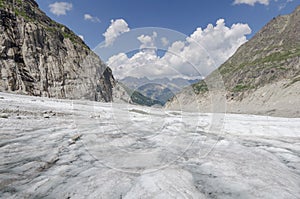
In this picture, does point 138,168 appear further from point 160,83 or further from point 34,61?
point 34,61

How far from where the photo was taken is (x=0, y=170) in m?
3.87

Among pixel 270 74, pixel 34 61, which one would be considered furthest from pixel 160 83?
pixel 270 74

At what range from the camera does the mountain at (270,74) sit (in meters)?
80.6

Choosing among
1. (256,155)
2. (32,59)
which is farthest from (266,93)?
(256,155)

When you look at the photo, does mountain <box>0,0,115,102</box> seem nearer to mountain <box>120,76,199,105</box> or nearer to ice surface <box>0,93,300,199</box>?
mountain <box>120,76,199,105</box>

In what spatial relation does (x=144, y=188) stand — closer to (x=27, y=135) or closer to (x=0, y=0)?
(x=27, y=135)

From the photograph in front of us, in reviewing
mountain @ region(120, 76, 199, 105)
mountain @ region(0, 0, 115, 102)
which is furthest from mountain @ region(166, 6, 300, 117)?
mountain @ region(120, 76, 199, 105)

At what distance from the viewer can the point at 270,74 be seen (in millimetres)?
108875

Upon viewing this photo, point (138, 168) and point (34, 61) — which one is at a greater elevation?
point (34, 61)

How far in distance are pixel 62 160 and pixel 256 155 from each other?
202 inches

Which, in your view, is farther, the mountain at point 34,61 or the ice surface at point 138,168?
the mountain at point 34,61

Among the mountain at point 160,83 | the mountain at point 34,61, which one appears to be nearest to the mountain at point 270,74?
the mountain at point 34,61

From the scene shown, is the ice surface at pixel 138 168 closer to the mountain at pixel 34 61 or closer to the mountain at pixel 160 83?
the mountain at pixel 160 83

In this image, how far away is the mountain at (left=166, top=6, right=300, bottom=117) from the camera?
80562mm
